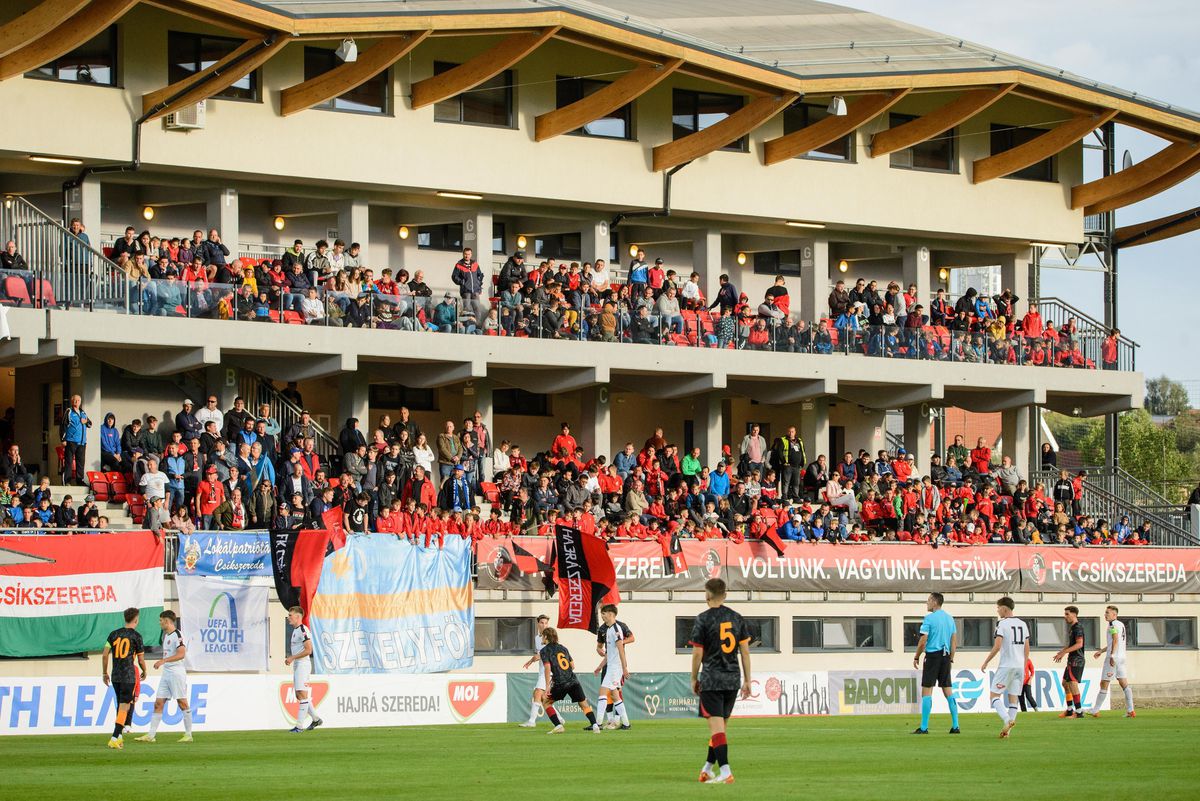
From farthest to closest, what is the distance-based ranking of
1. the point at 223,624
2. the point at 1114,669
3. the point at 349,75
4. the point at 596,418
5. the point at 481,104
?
the point at 596,418 < the point at 481,104 < the point at 349,75 < the point at 1114,669 < the point at 223,624

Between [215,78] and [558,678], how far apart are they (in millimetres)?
14722

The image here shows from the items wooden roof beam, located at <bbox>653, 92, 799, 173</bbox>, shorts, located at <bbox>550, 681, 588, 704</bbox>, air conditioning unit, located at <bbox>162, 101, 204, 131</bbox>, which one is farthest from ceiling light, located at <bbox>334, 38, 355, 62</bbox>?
shorts, located at <bbox>550, 681, 588, 704</bbox>

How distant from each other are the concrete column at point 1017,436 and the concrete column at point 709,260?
8.29 meters

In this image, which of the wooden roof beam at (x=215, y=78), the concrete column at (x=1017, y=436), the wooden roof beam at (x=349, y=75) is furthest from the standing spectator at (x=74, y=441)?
the concrete column at (x=1017, y=436)

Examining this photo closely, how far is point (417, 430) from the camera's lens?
37719 millimetres

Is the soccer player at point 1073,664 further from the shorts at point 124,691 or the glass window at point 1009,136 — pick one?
the glass window at point 1009,136

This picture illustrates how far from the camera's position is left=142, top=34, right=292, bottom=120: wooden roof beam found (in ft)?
108

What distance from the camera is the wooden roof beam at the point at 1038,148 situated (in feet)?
140

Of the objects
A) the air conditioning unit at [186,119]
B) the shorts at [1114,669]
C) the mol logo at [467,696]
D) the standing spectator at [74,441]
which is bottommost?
the mol logo at [467,696]

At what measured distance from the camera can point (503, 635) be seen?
32.6 m

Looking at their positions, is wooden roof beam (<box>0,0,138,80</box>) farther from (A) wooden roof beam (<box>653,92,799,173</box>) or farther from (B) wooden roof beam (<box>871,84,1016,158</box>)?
(B) wooden roof beam (<box>871,84,1016,158</box>)

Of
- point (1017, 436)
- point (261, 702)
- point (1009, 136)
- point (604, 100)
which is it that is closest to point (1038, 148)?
point (1009, 136)

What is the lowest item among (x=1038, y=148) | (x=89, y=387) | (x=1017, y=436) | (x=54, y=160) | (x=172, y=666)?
(x=172, y=666)

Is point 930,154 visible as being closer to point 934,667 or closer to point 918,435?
point 918,435
